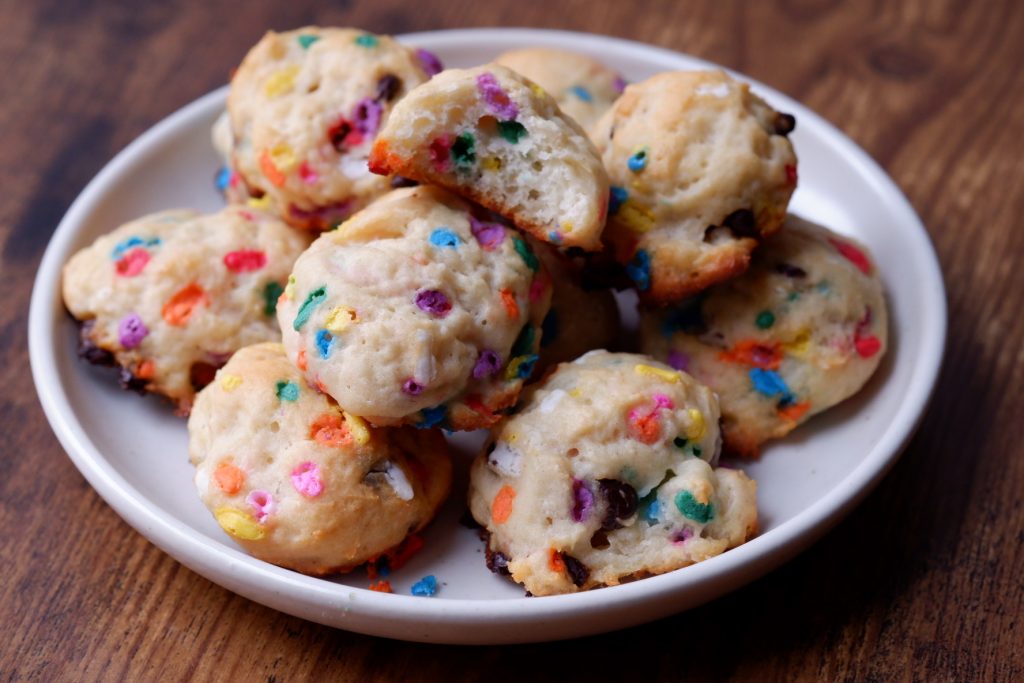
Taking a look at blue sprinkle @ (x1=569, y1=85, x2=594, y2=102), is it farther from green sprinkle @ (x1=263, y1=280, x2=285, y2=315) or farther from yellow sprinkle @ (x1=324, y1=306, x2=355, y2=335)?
yellow sprinkle @ (x1=324, y1=306, x2=355, y2=335)

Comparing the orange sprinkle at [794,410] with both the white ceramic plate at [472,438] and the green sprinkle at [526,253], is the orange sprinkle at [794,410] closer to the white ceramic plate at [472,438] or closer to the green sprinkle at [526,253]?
the white ceramic plate at [472,438]

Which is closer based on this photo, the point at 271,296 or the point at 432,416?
the point at 432,416

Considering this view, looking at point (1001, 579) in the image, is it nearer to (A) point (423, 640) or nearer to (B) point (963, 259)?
(B) point (963, 259)

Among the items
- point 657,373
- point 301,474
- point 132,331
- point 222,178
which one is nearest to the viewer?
point 301,474

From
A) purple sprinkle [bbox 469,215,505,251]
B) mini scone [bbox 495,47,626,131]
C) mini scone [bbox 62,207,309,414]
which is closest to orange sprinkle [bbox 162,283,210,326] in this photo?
mini scone [bbox 62,207,309,414]

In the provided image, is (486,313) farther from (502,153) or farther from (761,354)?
(761,354)

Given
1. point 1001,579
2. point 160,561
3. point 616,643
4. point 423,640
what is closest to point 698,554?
point 616,643

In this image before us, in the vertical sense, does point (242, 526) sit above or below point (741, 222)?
below

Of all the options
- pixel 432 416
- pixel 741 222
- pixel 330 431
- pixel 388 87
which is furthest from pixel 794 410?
pixel 388 87
